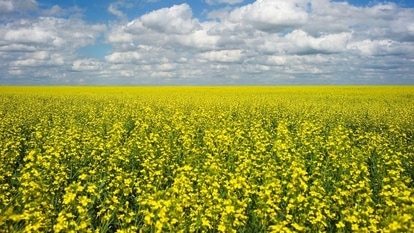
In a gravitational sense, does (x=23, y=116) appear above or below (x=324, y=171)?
above

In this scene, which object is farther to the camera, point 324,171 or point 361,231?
point 324,171

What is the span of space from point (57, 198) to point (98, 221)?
108 centimetres

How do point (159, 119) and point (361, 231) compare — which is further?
point (159, 119)

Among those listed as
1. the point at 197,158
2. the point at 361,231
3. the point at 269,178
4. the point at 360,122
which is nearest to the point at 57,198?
the point at 197,158

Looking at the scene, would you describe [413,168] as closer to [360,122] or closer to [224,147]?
[224,147]

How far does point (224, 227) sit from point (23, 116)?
1313 cm

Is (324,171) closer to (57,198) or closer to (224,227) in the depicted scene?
(224,227)

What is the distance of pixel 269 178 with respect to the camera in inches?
261

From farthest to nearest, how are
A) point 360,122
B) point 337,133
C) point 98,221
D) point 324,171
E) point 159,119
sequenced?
1. point 360,122
2. point 159,119
3. point 337,133
4. point 324,171
5. point 98,221

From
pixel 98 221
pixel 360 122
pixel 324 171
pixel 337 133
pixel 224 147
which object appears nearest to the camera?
pixel 98 221

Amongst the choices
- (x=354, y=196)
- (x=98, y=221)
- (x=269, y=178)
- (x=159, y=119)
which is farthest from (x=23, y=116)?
(x=354, y=196)

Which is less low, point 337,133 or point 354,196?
point 337,133

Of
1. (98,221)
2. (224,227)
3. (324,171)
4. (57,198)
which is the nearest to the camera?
(224,227)

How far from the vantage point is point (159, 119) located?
570 inches
